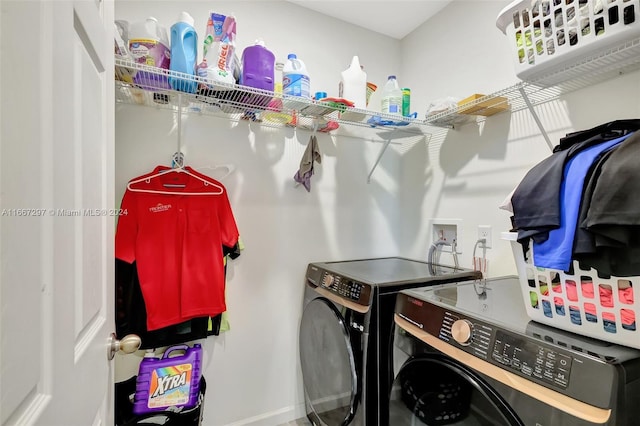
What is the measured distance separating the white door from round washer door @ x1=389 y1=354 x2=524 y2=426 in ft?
3.06

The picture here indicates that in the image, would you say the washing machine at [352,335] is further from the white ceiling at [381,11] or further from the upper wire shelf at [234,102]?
the white ceiling at [381,11]

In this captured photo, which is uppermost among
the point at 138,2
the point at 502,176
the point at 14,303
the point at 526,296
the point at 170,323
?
the point at 138,2

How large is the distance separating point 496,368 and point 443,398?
29cm

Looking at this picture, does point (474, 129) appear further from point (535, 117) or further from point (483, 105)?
point (535, 117)

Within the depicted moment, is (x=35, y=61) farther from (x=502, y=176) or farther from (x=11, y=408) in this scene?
(x=502, y=176)

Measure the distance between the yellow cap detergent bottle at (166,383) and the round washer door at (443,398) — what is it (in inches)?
38.1

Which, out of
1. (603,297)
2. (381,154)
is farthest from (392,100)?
(603,297)

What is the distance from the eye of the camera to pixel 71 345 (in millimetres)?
553

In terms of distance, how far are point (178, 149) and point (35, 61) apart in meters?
1.21

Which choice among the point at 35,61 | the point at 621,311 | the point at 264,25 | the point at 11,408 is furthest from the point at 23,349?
the point at 264,25

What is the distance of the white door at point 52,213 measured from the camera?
37 cm

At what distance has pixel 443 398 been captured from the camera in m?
0.98

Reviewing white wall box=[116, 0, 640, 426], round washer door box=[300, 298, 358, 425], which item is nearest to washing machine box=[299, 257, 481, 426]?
round washer door box=[300, 298, 358, 425]

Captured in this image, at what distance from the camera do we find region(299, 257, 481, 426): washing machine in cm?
128
